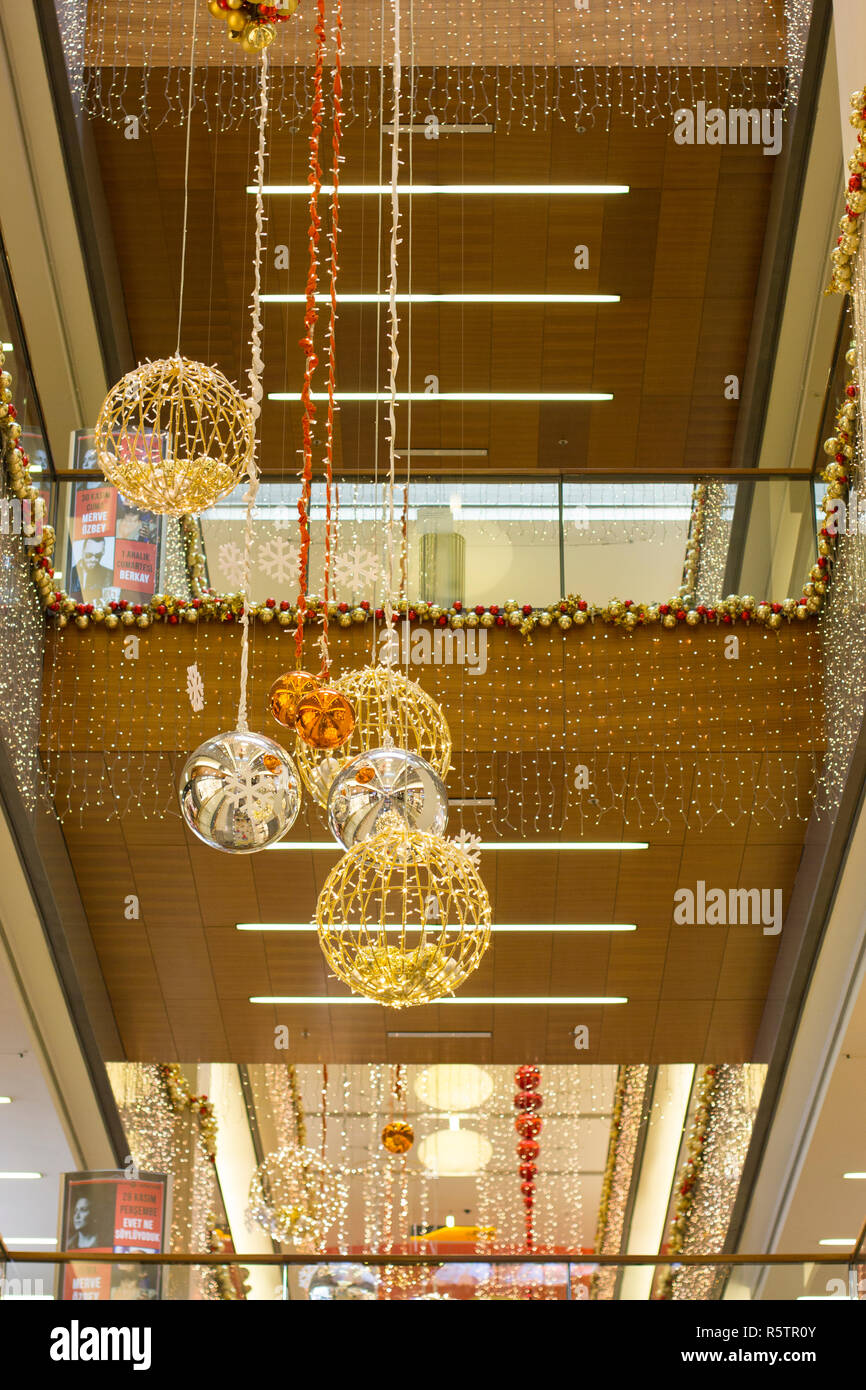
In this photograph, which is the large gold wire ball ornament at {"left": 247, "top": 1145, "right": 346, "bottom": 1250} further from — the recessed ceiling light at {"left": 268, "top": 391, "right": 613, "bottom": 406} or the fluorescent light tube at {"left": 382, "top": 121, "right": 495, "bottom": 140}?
the fluorescent light tube at {"left": 382, "top": 121, "right": 495, "bottom": 140}

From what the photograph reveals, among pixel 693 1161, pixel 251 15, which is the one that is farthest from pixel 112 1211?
pixel 693 1161

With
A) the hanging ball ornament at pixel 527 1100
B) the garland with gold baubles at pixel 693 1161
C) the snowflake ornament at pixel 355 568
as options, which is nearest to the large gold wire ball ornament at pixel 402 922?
the snowflake ornament at pixel 355 568

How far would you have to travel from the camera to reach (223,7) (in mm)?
3523

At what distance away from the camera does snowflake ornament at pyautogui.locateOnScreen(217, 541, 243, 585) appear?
298 inches

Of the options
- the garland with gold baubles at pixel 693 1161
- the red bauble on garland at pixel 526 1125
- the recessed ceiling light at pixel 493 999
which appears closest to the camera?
the recessed ceiling light at pixel 493 999

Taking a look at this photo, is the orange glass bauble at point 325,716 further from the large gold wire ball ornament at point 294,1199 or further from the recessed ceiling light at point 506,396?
the large gold wire ball ornament at point 294,1199

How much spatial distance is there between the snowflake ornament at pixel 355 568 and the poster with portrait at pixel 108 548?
91cm

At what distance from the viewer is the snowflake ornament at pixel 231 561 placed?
7578 millimetres

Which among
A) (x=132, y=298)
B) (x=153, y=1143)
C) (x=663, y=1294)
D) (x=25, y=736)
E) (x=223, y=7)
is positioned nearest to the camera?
(x=223, y=7)

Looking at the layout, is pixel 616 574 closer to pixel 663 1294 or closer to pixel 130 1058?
→ pixel 663 1294

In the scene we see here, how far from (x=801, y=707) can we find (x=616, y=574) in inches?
43.7

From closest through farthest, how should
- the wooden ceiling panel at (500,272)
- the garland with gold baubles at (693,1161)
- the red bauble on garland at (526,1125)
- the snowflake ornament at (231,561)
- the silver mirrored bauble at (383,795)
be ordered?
the silver mirrored bauble at (383,795)
the snowflake ornament at (231,561)
the wooden ceiling panel at (500,272)
the garland with gold baubles at (693,1161)
the red bauble on garland at (526,1125)

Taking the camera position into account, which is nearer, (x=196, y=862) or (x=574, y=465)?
(x=196, y=862)

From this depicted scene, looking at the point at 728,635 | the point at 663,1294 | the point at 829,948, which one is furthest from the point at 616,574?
the point at 663,1294
